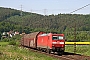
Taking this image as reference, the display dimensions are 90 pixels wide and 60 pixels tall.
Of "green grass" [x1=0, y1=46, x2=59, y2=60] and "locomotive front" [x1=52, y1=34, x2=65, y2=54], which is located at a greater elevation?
"locomotive front" [x1=52, y1=34, x2=65, y2=54]

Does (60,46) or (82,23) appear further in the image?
(82,23)

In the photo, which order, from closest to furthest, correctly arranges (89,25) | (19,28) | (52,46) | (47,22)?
1. (52,46)
2. (47,22)
3. (89,25)
4. (19,28)

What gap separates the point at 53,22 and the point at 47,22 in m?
9.26

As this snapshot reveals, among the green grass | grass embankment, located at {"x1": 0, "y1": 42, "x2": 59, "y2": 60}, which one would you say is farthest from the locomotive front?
the green grass

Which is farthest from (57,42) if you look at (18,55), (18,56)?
(18,56)

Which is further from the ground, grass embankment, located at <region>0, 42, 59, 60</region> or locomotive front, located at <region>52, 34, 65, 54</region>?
locomotive front, located at <region>52, 34, 65, 54</region>

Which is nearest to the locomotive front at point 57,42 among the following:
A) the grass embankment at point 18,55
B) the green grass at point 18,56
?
the grass embankment at point 18,55

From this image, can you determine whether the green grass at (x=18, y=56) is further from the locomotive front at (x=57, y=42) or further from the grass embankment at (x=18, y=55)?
the locomotive front at (x=57, y=42)

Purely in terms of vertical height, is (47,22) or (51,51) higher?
(47,22)

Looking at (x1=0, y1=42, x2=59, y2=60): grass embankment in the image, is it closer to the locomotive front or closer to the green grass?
the green grass

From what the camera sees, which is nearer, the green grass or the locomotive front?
the green grass

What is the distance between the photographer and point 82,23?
525 ft

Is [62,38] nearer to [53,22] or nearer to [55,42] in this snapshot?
[55,42]

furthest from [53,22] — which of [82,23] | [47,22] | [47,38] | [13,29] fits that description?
[47,38]
